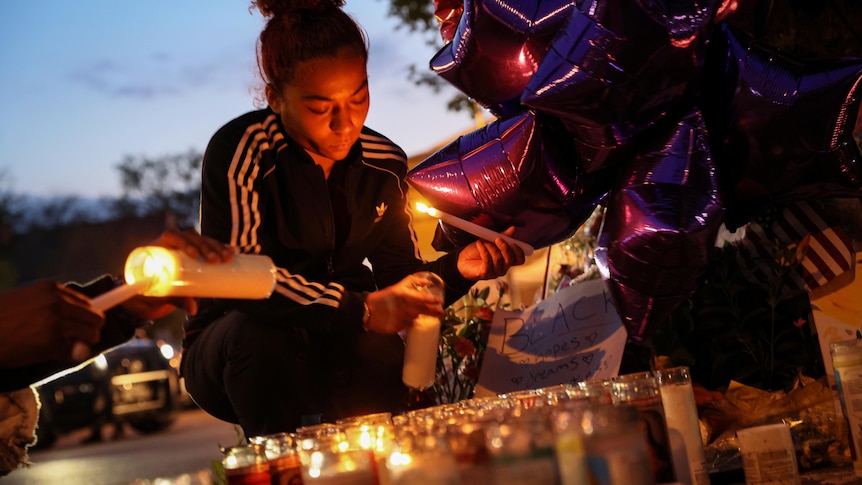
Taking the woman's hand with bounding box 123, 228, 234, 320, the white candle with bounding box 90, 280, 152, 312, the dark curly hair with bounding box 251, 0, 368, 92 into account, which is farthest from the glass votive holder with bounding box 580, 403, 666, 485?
the dark curly hair with bounding box 251, 0, 368, 92

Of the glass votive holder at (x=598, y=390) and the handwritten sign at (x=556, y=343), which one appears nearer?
the glass votive holder at (x=598, y=390)

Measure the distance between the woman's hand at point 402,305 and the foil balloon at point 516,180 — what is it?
0.93 feet

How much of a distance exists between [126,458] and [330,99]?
25.5 ft

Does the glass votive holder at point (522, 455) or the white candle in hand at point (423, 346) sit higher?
the white candle in hand at point (423, 346)

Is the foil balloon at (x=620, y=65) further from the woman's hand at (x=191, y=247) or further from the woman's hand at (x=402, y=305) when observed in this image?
the woman's hand at (x=191, y=247)

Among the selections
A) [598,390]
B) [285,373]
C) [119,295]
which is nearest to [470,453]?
[598,390]

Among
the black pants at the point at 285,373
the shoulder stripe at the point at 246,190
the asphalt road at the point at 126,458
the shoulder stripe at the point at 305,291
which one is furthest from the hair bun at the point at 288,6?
the asphalt road at the point at 126,458

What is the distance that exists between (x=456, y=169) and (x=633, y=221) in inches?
22.9

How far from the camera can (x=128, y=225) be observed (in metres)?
51.3

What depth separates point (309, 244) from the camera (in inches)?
125

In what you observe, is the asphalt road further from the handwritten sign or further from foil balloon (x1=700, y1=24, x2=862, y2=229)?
foil balloon (x1=700, y1=24, x2=862, y2=229)

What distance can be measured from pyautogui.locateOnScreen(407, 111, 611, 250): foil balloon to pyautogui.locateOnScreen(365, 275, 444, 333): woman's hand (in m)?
0.28

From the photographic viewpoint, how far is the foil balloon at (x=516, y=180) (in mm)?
A: 2898

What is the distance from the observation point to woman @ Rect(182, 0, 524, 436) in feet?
9.61
